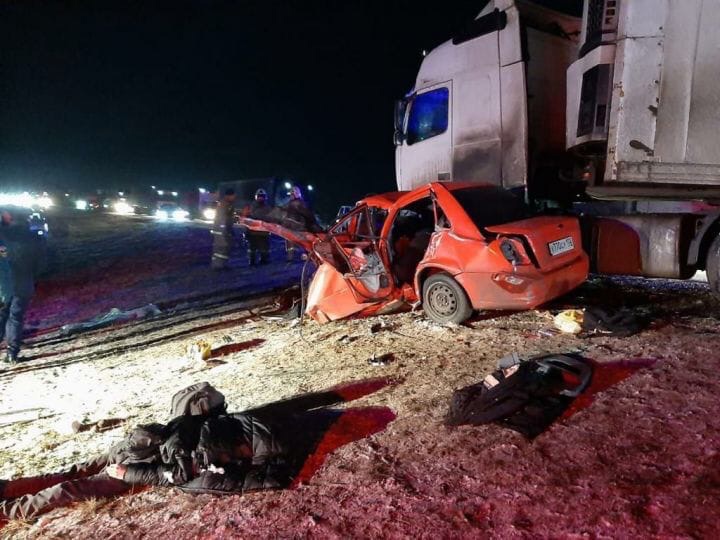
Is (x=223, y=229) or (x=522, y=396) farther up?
(x=223, y=229)

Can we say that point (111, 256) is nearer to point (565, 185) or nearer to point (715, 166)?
point (565, 185)

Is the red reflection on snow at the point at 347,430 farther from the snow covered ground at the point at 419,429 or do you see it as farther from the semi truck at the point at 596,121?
the semi truck at the point at 596,121

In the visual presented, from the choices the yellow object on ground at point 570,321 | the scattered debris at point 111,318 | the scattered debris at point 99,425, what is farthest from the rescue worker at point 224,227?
the yellow object on ground at point 570,321

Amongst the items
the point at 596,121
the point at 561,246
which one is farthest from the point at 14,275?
the point at 596,121

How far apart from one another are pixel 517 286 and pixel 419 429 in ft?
7.07

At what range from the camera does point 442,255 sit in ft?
17.4

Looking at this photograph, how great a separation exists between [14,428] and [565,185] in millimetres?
6890

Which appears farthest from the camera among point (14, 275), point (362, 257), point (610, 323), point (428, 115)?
point (428, 115)

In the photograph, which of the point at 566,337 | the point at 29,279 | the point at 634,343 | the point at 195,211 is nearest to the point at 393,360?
the point at 566,337

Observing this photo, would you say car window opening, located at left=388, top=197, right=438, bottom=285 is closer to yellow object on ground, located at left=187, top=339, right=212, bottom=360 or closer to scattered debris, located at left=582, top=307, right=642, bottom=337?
scattered debris, located at left=582, top=307, right=642, bottom=337

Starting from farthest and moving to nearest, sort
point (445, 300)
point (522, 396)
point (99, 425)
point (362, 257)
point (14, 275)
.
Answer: point (14, 275) < point (362, 257) < point (445, 300) < point (99, 425) < point (522, 396)

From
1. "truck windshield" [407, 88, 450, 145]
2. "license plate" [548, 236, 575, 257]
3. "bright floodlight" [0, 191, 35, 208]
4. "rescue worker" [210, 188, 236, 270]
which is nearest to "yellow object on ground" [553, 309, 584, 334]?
"license plate" [548, 236, 575, 257]

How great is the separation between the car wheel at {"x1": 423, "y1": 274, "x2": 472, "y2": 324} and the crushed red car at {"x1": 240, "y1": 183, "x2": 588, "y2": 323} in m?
0.01

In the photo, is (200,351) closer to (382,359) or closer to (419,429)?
(382,359)
